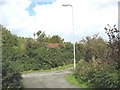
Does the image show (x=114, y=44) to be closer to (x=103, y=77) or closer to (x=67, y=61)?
(x=103, y=77)

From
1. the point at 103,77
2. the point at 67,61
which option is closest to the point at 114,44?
the point at 103,77

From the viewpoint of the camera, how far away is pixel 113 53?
17594 millimetres

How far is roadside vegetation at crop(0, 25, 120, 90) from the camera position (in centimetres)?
1705

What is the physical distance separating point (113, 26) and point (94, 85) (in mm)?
3509

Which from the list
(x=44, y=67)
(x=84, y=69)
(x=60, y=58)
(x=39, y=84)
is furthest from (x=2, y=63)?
(x=60, y=58)

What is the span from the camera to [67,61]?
40.2m

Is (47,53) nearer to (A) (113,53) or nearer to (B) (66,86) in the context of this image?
(B) (66,86)

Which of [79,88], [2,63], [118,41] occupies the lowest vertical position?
[79,88]

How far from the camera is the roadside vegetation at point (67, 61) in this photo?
55.9 feet

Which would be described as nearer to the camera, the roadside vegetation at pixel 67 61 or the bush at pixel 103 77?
the bush at pixel 103 77

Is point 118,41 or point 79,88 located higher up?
point 118,41

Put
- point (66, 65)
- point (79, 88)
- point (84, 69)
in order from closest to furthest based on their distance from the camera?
point (79, 88)
point (84, 69)
point (66, 65)

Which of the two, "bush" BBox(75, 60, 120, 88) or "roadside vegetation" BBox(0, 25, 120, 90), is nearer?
"bush" BBox(75, 60, 120, 88)

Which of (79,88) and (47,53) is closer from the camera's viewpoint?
(79,88)
